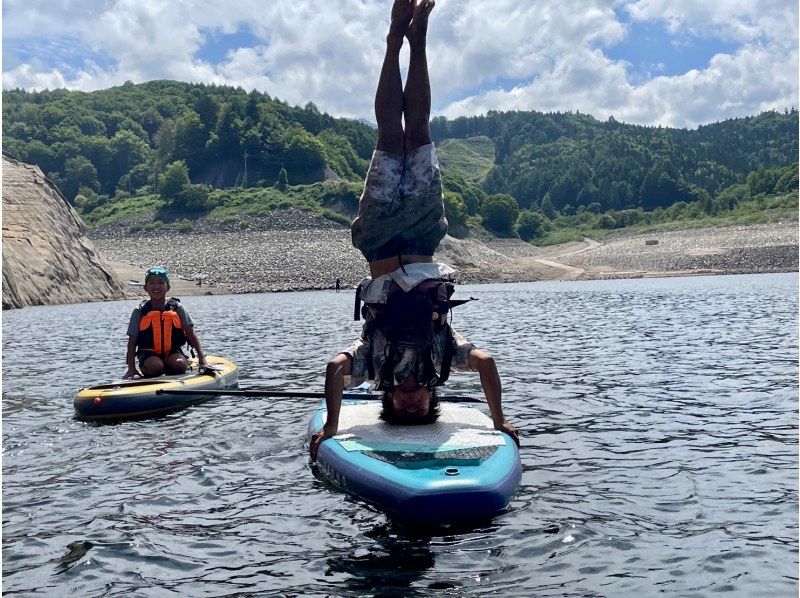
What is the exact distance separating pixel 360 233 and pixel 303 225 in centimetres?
8171

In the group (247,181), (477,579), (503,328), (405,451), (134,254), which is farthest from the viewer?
(247,181)

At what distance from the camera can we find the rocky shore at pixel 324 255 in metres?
74.6

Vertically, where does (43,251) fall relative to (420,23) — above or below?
below

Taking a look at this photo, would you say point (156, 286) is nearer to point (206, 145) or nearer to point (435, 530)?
point (435, 530)

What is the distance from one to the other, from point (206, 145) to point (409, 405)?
127645 millimetres

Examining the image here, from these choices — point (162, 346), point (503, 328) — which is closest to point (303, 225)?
point (503, 328)

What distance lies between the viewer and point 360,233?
356 inches

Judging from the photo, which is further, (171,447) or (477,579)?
(171,447)

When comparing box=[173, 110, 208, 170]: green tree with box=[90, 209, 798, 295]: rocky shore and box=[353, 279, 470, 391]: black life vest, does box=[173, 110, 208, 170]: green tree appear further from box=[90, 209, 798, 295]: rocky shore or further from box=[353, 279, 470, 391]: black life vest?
box=[353, 279, 470, 391]: black life vest

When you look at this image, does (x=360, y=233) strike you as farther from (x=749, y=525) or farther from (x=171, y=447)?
(x=749, y=525)

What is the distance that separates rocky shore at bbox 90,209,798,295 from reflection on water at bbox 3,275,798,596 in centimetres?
5482

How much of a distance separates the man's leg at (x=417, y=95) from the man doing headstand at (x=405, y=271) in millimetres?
12

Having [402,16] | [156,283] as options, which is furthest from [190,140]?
[402,16]

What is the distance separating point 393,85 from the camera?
8.74 m
